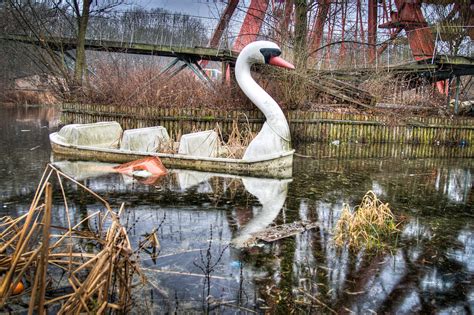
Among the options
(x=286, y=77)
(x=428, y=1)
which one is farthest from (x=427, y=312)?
(x=428, y=1)

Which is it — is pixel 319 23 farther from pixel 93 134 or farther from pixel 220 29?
pixel 93 134

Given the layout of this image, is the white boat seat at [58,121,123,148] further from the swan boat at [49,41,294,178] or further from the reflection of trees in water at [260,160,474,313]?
the reflection of trees in water at [260,160,474,313]

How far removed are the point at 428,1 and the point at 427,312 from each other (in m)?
25.2

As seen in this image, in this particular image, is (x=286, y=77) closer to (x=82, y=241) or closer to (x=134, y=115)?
(x=134, y=115)

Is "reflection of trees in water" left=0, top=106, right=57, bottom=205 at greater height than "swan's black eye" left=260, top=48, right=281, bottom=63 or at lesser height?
Answer: lesser

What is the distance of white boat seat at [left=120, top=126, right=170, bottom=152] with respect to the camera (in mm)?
9836

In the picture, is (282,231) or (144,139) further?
(144,139)

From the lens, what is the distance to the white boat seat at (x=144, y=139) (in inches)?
387

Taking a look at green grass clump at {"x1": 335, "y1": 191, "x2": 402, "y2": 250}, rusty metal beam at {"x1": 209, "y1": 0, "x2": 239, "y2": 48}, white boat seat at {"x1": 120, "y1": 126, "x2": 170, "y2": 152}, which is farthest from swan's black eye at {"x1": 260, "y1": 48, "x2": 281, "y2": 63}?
rusty metal beam at {"x1": 209, "y1": 0, "x2": 239, "y2": 48}

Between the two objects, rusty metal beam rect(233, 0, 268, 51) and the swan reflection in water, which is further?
rusty metal beam rect(233, 0, 268, 51)

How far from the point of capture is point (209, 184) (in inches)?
317

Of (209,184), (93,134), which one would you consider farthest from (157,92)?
(209,184)

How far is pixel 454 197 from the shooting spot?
7.83 metres

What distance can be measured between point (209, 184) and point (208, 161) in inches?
48.1
